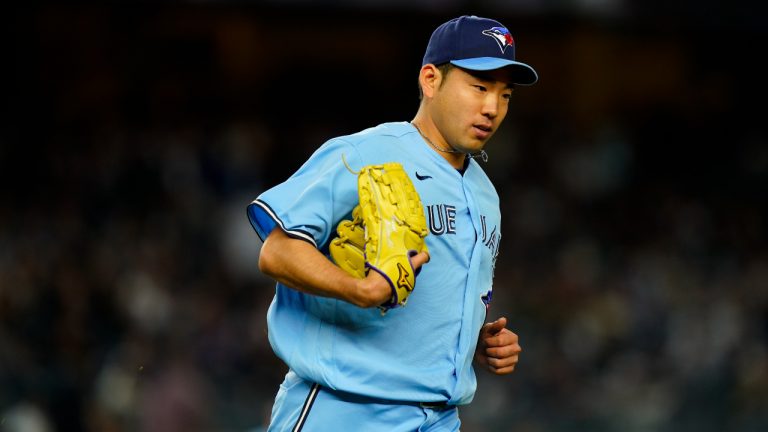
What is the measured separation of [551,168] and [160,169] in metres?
4.45

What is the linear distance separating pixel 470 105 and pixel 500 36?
9.2 inches

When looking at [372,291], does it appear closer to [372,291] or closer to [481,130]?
[372,291]

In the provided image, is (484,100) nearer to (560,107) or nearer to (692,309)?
(692,309)

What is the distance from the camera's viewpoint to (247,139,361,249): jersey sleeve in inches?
120

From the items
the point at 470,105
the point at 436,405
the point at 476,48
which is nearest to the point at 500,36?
the point at 476,48

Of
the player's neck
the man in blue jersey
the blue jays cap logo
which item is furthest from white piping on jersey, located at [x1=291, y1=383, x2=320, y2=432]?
the blue jays cap logo

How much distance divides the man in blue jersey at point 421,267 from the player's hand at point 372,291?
0.48 feet

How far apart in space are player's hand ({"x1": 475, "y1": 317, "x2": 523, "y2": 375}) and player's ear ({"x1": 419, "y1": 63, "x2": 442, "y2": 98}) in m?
0.74

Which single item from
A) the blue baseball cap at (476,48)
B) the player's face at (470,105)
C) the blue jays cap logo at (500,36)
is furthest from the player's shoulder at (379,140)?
the blue jays cap logo at (500,36)

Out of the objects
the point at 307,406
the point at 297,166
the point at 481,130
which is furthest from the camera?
the point at 297,166

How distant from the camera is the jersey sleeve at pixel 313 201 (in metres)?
3.04

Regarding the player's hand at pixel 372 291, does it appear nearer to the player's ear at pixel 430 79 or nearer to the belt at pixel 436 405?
the belt at pixel 436 405

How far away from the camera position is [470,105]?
328 centimetres

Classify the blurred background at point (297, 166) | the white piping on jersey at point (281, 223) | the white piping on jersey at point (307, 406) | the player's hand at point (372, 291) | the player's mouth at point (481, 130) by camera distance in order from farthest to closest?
1. the blurred background at point (297, 166)
2. the player's mouth at point (481, 130)
3. the white piping on jersey at point (307, 406)
4. the white piping on jersey at point (281, 223)
5. the player's hand at point (372, 291)
